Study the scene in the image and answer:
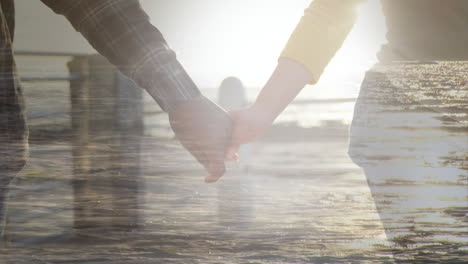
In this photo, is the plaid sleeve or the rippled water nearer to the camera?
the plaid sleeve

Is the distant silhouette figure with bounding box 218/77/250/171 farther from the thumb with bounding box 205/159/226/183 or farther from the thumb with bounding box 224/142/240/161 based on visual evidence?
the thumb with bounding box 205/159/226/183

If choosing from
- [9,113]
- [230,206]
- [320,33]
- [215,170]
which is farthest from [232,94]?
[9,113]

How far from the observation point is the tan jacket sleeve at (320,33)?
1.52 metres

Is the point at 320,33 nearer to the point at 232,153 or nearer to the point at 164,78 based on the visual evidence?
the point at 232,153

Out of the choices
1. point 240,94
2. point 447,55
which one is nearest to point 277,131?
point 240,94

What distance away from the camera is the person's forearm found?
1.51 m

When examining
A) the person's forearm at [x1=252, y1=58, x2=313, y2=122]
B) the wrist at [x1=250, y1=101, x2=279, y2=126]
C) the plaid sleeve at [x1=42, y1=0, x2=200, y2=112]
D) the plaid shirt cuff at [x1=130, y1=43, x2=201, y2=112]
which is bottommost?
the wrist at [x1=250, y1=101, x2=279, y2=126]

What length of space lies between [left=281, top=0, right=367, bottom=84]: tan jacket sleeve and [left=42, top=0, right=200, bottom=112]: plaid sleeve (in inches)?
16.5

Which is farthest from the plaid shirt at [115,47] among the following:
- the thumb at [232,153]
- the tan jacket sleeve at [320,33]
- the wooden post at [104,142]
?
the wooden post at [104,142]

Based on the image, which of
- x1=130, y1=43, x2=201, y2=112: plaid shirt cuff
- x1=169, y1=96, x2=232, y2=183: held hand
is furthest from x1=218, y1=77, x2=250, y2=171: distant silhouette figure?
x1=130, y1=43, x2=201, y2=112: plaid shirt cuff

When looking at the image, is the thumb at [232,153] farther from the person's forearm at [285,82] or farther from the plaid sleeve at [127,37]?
the plaid sleeve at [127,37]

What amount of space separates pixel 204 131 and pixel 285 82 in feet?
0.94

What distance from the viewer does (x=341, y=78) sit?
7.86ft

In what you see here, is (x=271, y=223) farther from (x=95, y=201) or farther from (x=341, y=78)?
(x=341, y=78)
